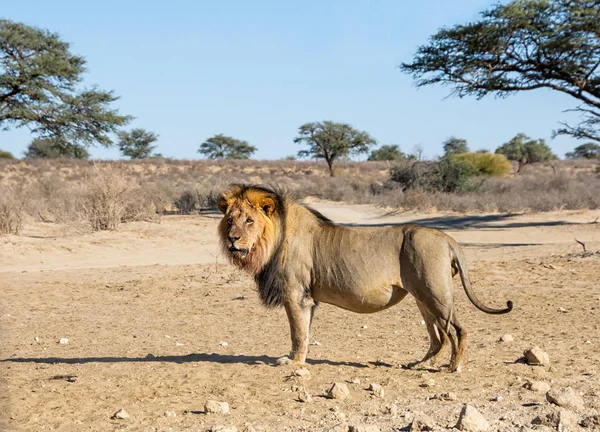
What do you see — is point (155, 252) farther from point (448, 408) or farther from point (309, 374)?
point (448, 408)

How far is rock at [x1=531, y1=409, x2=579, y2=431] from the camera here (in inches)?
211

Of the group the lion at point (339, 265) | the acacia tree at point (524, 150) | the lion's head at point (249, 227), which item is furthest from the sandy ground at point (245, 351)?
the acacia tree at point (524, 150)

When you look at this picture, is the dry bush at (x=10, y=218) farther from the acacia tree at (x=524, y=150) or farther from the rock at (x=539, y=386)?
the acacia tree at (x=524, y=150)

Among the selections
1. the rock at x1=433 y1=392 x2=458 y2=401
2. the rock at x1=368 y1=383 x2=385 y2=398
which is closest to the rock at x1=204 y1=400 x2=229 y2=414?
the rock at x1=368 y1=383 x2=385 y2=398

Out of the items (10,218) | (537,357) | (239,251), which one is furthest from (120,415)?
(10,218)

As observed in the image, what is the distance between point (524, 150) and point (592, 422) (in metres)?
73.3

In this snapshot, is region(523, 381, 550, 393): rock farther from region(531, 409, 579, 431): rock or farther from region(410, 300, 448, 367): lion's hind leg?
region(410, 300, 448, 367): lion's hind leg

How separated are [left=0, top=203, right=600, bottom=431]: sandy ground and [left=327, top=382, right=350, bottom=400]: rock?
0.06 m

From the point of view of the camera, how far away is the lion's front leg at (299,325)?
24.7 ft

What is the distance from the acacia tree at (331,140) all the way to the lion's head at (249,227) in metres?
65.8

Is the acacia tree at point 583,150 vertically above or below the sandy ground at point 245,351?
above

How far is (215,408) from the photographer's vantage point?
5.96 metres

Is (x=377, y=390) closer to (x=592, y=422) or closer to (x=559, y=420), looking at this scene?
(x=559, y=420)

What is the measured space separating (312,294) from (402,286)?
0.89 metres
